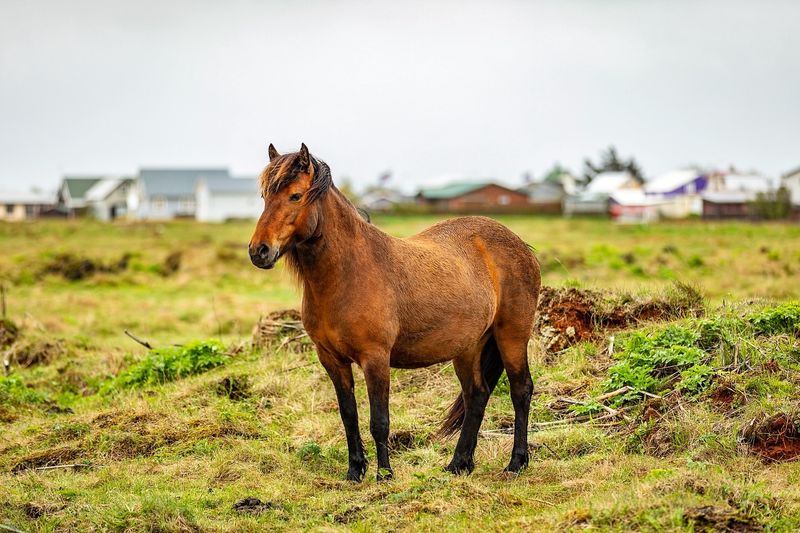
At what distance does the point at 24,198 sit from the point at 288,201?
99.6 m

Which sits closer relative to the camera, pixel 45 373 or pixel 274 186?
pixel 274 186

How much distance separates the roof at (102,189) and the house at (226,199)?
13535mm

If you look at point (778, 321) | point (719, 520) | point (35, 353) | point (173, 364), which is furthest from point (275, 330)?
point (719, 520)

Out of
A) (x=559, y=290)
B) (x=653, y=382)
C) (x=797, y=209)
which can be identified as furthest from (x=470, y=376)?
(x=797, y=209)

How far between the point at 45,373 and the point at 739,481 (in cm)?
1013

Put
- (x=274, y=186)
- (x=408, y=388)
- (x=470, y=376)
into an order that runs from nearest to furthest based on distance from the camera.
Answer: (x=274, y=186) < (x=470, y=376) < (x=408, y=388)

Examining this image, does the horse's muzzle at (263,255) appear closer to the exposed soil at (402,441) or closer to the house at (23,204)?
the exposed soil at (402,441)

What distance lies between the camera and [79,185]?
9631cm

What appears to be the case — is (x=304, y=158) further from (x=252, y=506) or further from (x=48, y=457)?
(x=48, y=457)

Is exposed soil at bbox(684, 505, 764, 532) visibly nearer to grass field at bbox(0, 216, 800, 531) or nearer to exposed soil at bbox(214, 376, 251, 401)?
grass field at bbox(0, 216, 800, 531)

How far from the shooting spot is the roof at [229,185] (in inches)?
3182

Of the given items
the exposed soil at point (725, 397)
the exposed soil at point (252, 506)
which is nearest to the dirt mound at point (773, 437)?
the exposed soil at point (725, 397)

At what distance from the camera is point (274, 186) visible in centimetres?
710

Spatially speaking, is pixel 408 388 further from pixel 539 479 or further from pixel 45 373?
pixel 45 373
